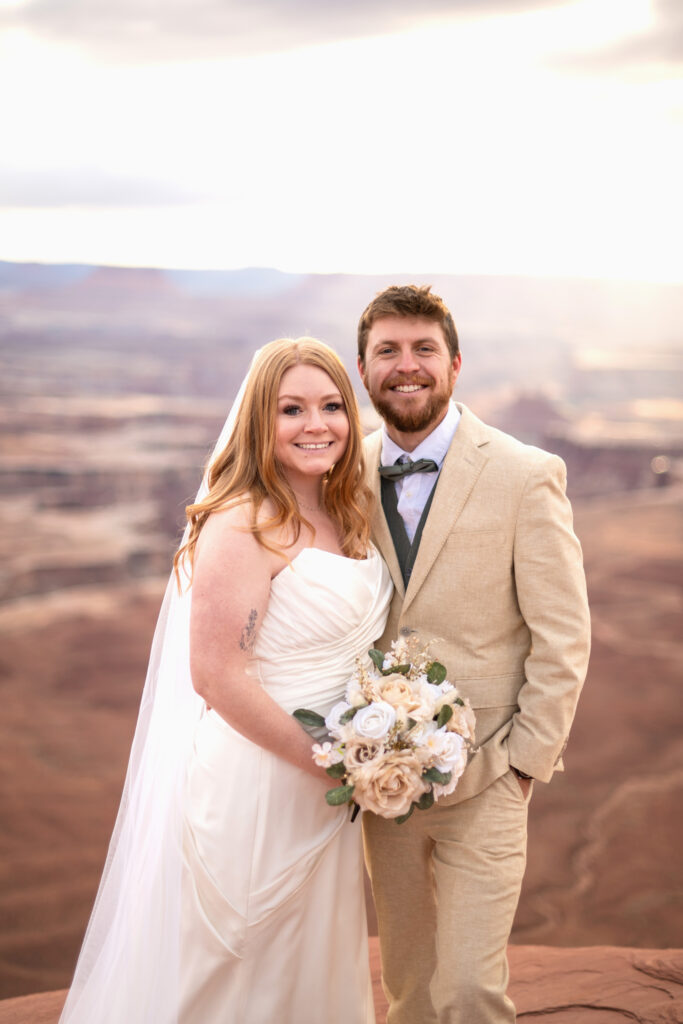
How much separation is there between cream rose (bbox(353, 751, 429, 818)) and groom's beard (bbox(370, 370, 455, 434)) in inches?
45.5

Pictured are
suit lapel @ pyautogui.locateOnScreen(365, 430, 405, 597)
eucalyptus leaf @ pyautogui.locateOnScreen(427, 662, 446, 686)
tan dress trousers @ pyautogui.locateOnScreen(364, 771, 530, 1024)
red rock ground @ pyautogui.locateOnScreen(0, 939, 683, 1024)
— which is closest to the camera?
eucalyptus leaf @ pyautogui.locateOnScreen(427, 662, 446, 686)

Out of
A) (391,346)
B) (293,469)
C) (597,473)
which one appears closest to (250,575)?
(293,469)

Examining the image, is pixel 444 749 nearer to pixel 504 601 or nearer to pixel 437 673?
pixel 437 673

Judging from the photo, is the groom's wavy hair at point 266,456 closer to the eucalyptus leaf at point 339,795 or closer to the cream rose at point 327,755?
the cream rose at point 327,755

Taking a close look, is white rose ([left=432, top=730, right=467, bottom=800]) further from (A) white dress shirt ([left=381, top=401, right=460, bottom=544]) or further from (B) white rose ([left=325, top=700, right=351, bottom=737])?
(A) white dress shirt ([left=381, top=401, right=460, bottom=544])

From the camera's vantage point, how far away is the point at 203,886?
2.61m

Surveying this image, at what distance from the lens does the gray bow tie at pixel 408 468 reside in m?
2.96

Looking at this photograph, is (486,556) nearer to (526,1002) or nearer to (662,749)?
(526,1002)

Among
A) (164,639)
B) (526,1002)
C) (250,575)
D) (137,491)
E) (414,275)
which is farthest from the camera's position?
(414,275)

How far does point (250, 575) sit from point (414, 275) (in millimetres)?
25968

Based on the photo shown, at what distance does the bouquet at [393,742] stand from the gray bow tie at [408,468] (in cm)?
75

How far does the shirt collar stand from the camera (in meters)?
3.03

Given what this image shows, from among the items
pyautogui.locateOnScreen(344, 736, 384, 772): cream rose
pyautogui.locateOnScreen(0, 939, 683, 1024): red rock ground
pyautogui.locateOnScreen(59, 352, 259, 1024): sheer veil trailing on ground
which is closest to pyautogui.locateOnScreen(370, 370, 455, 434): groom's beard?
pyautogui.locateOnScreen(59, 352, 259, 1024): sheer veil trailing on ground

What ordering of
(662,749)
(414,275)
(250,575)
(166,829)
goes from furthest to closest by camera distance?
(414,275), (662,749), (166,829), (250,575)
